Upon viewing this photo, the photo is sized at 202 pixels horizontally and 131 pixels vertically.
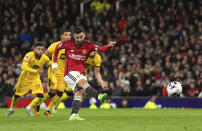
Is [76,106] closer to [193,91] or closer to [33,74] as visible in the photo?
[33,74]

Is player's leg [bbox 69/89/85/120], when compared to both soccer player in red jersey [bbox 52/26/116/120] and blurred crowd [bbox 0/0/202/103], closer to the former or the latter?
soccer player in red jersey [bbox 52/26/116/120]

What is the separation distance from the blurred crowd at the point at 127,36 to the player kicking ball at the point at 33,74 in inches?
328

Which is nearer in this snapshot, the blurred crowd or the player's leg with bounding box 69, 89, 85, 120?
the player's leg with bounding box 69, 89, 85, 120

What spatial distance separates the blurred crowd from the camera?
23281 mm

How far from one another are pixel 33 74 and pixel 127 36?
1221 centimetres

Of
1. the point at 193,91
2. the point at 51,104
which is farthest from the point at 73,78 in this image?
the point at 193,91

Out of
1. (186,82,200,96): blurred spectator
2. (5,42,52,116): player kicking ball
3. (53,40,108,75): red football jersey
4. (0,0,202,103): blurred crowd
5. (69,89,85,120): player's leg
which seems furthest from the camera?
(0,0,202,103): blurred crowd

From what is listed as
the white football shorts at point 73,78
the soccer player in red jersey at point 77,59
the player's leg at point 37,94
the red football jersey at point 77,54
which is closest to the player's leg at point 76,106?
the soccer player in red jersey at point 77,59

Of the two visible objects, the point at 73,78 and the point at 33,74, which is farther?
the point at 33,74

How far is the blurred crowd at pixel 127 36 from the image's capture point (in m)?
23.3

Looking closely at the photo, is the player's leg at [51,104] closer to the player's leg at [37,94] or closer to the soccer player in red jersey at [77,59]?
the player's leg at [37,94]

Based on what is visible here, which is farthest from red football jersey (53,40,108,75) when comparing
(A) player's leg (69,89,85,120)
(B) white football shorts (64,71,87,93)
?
(A) player's leg (69,89,85,120)

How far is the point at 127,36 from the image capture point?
26.7m

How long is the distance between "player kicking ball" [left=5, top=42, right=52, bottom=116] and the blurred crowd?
834 centimetres
